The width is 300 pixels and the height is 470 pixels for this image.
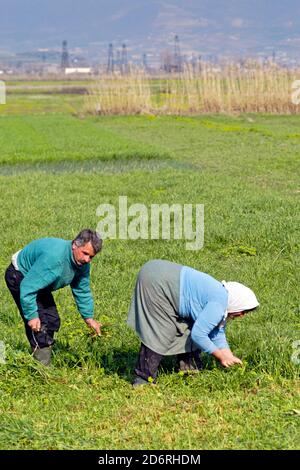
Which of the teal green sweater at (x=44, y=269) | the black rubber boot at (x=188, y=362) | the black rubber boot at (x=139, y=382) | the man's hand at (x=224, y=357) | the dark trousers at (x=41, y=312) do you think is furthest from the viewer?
the dark trousers at (x=41, y=312)

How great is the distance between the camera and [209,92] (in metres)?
44.0

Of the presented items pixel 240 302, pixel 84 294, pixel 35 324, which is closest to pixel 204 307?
pixel 240 302

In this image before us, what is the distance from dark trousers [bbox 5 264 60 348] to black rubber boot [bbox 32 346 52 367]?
46 millimetres

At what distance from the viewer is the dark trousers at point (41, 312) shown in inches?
243

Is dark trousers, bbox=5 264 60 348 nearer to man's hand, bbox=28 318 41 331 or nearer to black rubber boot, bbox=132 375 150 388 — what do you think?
man's hand, bbox=28 318 41 331

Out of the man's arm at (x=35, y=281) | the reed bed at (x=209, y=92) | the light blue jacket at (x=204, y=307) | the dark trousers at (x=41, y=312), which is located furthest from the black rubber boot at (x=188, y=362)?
the reed bed at (x=209, y=92)

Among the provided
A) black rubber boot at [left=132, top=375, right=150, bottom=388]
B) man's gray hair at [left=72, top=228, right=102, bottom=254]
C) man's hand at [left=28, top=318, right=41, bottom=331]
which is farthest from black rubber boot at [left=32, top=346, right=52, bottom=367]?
man's gray hair at [left=72, top=228, right=102, bottom=254]

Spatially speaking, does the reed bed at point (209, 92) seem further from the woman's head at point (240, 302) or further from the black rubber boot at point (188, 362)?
the woman's head at point (240, 302)

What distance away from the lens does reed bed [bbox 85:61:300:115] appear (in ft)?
137

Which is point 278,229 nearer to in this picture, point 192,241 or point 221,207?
point 192,241

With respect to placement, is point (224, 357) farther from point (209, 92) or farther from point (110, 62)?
point (110, 62)

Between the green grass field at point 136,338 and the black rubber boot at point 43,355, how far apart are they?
0.51 feet

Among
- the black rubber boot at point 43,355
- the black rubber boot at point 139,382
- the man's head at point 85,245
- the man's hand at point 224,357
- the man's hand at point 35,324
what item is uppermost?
the man's head at point 85,245
